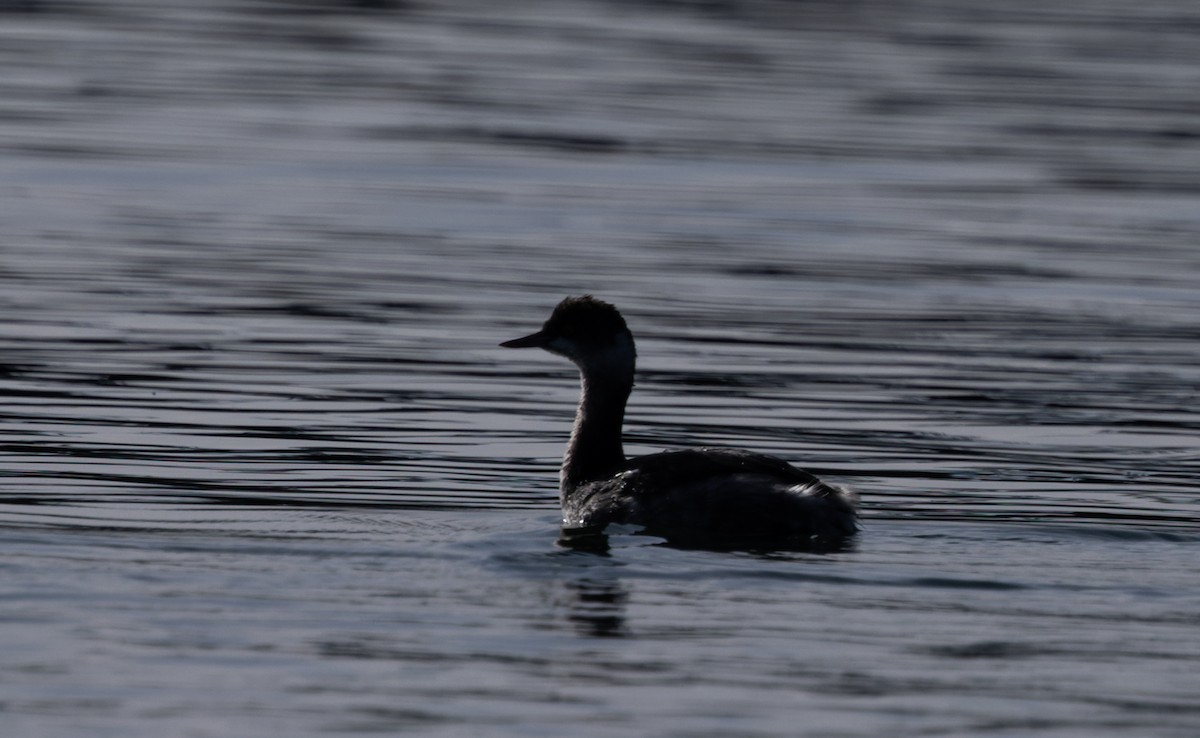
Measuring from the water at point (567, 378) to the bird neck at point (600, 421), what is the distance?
17.0 inches

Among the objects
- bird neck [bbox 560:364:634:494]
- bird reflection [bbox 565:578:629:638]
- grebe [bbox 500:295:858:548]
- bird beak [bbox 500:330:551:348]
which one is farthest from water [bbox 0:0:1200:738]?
bird beak [bbox 500:330:551:348]

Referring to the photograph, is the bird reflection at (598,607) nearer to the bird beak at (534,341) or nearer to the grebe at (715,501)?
the grebe at (715,501)

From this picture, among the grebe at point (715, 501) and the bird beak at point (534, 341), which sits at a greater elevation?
the bird beak at point (534, 341)

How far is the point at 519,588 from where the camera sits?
34.8ft

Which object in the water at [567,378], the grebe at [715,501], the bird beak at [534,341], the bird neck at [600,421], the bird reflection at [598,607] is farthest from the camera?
the bird beak at [534,341]

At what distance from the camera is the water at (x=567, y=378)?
9234 millimetres

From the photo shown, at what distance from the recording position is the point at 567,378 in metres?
17.5

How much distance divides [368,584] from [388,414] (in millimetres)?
4941

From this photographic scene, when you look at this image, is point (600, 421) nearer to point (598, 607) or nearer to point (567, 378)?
point (598, 607)

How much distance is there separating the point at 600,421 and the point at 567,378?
4.14 m

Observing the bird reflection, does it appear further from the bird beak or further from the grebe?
the bird beak

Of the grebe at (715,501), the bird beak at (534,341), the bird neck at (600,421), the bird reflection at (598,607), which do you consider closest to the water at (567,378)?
the bird reflection at (598,607)

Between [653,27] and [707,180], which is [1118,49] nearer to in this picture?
[653,27]

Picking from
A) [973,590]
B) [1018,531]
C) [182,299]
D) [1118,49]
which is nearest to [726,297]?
[182,299]
